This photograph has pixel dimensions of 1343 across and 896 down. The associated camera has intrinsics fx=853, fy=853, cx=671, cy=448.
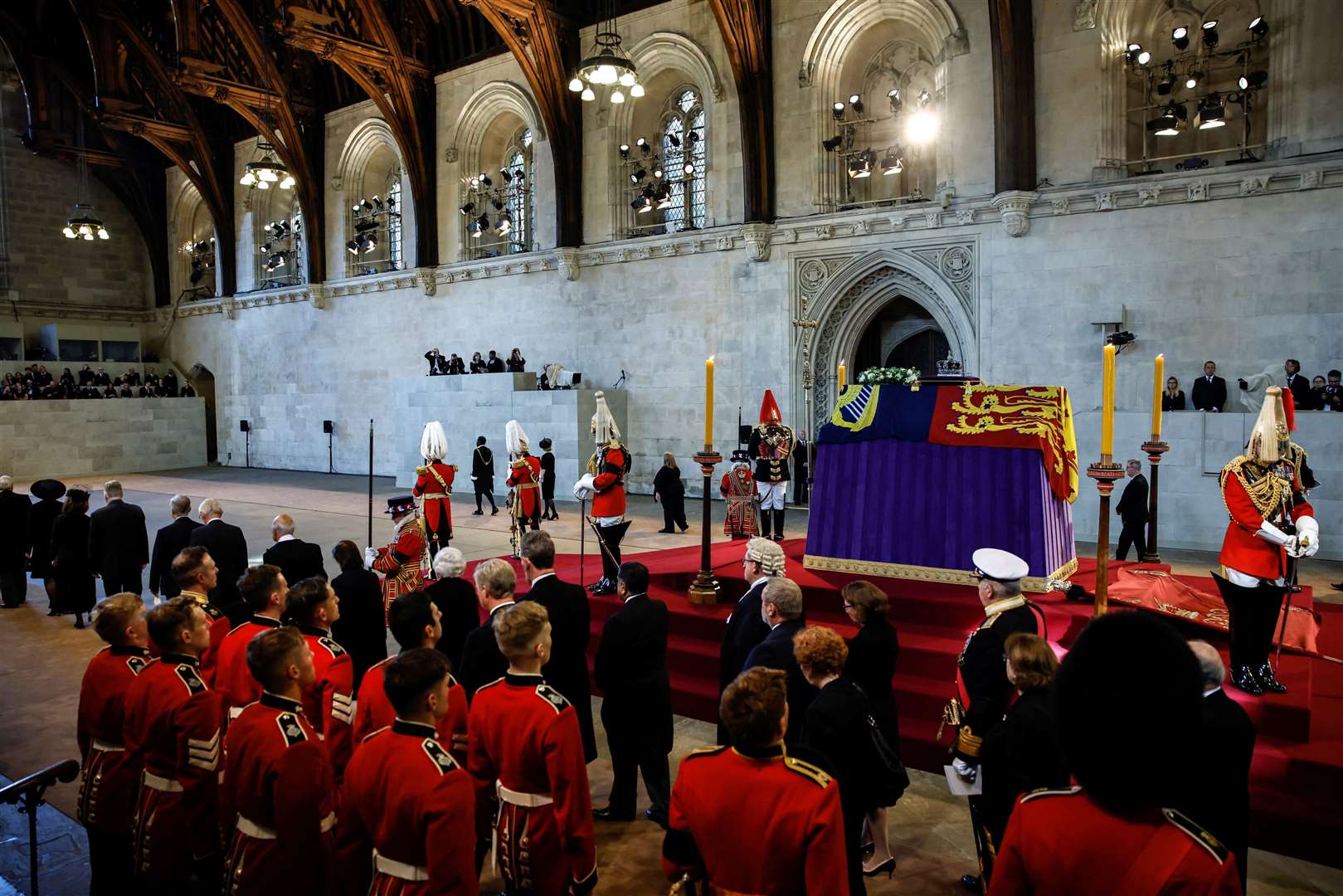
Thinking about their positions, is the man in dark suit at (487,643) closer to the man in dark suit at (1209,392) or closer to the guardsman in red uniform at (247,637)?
the guardsman in red uniform at (247,637)

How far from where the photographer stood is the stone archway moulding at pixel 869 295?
514 inches

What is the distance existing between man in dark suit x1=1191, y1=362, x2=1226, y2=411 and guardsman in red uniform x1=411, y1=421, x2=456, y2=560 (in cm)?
932

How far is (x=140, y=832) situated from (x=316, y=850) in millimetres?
812

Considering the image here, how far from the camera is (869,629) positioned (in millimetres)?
3746

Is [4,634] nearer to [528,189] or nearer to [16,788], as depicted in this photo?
A: [16,788]

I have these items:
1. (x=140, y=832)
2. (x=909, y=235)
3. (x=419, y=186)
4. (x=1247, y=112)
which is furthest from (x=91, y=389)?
(x=1247, y=112)

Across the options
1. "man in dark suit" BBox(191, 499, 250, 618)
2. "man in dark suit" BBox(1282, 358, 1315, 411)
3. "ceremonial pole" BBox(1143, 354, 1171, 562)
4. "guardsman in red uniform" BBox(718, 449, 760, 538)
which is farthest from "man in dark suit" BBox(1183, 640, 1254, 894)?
"man in dark suit" BBox(1282, 358, 1315, 411)

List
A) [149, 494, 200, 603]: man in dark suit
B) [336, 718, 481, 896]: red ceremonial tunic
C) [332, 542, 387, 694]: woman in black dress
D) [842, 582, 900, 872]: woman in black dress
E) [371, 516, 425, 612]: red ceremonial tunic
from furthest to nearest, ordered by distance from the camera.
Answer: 1. [149, 494, 200, 603]: man in dark suit
2. [371, 516, 425, 612]: red ceremonial tunic
3. [332, 542, 387, 694]: woman in black dress
4. [842, 582, 900, 872]: woman in black dress
5. [336, 718, 481, 896]: red ceremonial tunic

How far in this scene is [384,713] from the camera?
10.2 ft

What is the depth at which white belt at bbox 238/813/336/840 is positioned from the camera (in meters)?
2.68

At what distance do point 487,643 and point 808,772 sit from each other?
2.12 metres

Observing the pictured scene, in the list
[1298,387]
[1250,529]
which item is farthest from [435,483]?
[1298,387]

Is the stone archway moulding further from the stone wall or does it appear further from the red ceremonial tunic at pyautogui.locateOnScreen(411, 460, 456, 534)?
the stone wall

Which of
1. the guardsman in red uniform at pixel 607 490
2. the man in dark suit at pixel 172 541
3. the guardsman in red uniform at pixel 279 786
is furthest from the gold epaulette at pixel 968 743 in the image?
the man in dark suit at pixel 172 541
